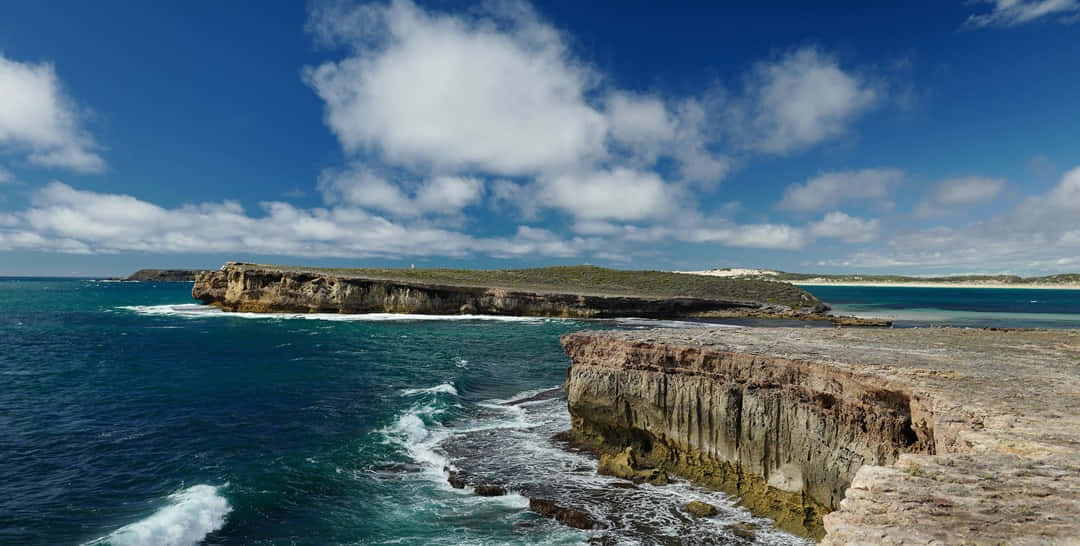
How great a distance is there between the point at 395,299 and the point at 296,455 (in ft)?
198

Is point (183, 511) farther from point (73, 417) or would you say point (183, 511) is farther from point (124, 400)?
point (124, 400)

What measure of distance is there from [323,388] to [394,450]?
11111 mm

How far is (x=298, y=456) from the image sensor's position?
1822 cm

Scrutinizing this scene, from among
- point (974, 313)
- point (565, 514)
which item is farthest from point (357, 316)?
point (974, 313)

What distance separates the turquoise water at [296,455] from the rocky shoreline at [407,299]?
3827 cm

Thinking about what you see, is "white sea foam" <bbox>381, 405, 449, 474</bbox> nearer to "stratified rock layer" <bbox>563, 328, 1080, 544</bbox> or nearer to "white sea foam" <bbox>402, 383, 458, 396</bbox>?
"white sea foam" <bbox>402, 383, 458, 396</bbox>

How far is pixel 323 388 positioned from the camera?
2825 centimetres

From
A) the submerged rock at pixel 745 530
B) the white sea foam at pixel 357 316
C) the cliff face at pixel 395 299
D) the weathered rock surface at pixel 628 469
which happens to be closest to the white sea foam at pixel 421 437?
the weathered rock surface at pixel 628 469

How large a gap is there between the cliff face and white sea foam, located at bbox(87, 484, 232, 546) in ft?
207

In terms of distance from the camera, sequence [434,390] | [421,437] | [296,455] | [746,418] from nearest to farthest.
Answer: [746,418] < [296,455] < [421,437] < [434,390]

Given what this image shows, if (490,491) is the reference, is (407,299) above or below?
above

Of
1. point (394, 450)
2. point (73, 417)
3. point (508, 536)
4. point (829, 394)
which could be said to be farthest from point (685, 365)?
point (73, 417)

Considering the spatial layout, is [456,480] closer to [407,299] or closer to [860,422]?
[860,422]

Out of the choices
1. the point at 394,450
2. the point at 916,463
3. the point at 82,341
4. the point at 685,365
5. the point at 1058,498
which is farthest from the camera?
the point at 82,341
